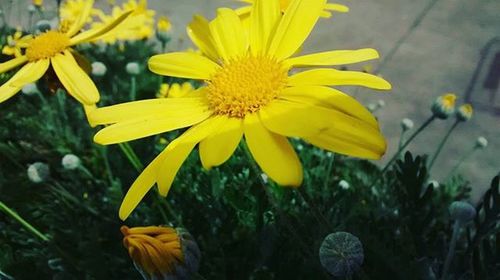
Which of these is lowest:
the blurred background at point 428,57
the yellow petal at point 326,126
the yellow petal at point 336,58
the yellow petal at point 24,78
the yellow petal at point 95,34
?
the blurred background at point 428,57

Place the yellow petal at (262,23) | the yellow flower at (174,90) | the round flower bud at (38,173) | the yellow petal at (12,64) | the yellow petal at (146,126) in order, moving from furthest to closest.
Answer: the yellow flower at (174,90), the round flower bud at (38,173), the yellow petal at (12,64), the yellow petal at (262,23), the yellow petal at (146,126)

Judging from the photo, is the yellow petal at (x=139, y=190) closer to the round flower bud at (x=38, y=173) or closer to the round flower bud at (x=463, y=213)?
the round flower bud at (x=463, y=213)

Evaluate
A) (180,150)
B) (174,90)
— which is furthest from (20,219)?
(174,90)

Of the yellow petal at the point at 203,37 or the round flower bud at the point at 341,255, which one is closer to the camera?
the round flower bud at the point at 341,255

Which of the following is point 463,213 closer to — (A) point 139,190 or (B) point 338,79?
(B) point 338,79

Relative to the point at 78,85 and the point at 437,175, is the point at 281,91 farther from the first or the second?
the point at 437,175

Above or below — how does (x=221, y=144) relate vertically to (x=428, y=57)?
above

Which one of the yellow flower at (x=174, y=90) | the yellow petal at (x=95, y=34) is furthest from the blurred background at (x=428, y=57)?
the yellow petal at (x=95, y=34)
